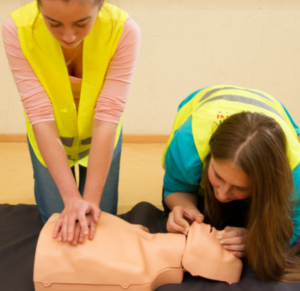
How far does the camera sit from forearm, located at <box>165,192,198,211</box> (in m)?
1.28

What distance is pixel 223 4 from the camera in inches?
97.0

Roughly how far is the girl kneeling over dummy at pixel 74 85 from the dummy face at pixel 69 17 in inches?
3.9

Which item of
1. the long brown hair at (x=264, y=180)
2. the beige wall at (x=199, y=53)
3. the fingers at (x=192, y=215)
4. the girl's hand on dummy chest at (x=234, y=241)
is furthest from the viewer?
the beige wall at (x=199, y=53)

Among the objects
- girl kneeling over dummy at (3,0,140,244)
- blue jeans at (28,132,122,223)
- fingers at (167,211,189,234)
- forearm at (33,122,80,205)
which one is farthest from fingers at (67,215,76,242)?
blue jeans at (28,132,122,223)

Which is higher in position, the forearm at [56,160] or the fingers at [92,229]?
the forearm at [56,160]

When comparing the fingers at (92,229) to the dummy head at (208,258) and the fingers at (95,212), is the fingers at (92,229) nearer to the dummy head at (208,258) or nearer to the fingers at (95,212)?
the fingers at (95,212)

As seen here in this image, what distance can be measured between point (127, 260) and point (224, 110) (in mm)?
621

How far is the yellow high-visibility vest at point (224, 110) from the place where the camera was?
108 centimetres

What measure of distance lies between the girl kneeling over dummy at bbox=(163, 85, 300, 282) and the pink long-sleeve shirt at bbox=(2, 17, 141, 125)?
0.89 ft

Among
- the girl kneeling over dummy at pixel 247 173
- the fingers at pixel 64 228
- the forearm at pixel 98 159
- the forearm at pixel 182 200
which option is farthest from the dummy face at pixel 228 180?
the fingers at pixel 64 228

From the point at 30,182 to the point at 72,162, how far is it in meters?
0.78

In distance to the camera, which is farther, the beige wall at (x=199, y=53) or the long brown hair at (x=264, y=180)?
the beige wall at (x=199, y=53)

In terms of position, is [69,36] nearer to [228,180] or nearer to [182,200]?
[228,180]

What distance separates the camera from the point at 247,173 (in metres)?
0.94
